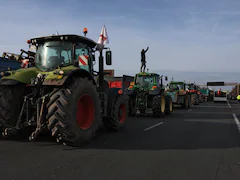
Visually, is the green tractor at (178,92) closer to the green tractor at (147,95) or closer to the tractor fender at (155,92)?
the green tractor at (147,95)

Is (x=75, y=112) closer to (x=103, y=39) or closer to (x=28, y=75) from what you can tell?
(x=28, y=75)

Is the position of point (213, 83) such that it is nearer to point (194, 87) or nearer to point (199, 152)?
point (194, 87)

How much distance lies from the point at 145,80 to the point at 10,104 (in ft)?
32.1

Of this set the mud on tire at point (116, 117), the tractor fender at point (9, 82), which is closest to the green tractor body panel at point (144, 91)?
the mud on tire at point (116, 117)

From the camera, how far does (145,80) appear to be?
14.9 meters

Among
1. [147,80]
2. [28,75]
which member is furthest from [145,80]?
[28,75]

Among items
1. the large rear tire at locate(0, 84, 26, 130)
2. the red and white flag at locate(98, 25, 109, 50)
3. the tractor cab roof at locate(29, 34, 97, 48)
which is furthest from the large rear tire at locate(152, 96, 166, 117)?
the large rear tire at locate(0, 84, 26, 130)

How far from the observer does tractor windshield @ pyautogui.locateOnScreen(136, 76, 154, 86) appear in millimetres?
14820

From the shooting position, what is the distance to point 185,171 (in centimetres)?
439

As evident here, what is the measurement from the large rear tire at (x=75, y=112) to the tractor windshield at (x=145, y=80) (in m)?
8.68

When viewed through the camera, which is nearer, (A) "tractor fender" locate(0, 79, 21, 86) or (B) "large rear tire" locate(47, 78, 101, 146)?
(B) "large rear tire" locate(47, 78, 101, 146)

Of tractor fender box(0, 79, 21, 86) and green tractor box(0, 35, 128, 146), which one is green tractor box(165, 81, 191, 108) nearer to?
green tractor box(0, 35, 128, 146)

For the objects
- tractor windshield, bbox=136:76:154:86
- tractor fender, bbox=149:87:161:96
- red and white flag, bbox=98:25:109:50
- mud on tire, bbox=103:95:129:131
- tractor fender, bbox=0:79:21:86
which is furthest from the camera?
tractor windshield, bbox=136:76:154:86

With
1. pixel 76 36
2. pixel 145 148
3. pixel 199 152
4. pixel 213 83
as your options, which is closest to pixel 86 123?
pixel 145 148
